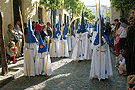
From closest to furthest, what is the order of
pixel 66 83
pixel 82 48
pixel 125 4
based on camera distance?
pixel 66 83
pixel 82 48
pixel 125 4

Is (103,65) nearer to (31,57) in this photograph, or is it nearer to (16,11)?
(31,57)

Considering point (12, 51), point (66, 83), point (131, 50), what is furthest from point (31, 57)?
point (131, 50)

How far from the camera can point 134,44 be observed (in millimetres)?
5727

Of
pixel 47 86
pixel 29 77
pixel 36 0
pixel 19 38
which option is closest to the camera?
pixel 47 86

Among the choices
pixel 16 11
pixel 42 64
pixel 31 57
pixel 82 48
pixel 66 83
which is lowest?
pixel 66 83

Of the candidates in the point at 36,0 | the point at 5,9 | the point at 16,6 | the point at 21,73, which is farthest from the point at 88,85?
the point at 36,0

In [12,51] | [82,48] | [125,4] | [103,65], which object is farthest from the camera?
[125,4]

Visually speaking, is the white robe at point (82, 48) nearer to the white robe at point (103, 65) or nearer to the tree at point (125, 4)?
the white robe at point (103, 65)

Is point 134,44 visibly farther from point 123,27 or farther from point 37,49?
point 37,49

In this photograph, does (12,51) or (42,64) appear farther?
(12,51)

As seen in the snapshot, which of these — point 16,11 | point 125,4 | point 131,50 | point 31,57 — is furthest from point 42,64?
point 125,4

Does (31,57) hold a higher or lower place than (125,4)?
lower

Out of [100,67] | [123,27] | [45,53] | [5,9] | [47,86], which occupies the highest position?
[5,9]

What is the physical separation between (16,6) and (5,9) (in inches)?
81.5
